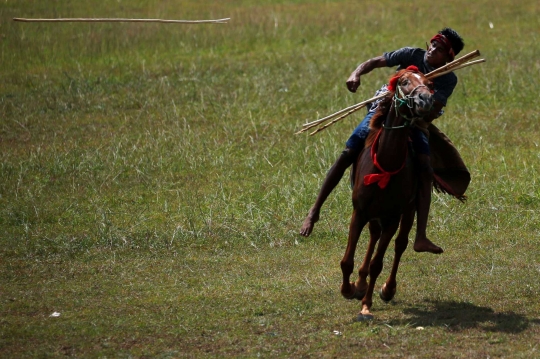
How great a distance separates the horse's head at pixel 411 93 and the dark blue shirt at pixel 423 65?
0.69m

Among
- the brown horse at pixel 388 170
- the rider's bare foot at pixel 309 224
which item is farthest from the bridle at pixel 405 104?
the rider's bare foot at pixel 309 224

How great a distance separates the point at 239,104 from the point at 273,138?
5.65ft

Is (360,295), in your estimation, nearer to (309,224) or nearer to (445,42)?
(309,224)

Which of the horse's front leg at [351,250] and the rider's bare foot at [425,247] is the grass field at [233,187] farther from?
the rider's bare foot at [425,247]

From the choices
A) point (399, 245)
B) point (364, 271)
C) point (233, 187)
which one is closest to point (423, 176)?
point (399, 245)

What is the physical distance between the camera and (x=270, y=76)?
16.0 meters

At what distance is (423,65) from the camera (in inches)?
306

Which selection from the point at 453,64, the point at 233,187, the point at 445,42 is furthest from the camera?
Result: the point at 233,187

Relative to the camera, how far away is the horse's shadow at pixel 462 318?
6995mm

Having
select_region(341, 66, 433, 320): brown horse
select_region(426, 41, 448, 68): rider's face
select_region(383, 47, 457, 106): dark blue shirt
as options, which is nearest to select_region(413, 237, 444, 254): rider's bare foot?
select_region(341, 66, 433, 320): brown horse

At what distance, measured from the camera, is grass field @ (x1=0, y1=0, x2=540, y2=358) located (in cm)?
704

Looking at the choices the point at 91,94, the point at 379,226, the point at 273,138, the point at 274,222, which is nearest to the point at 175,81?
the point at 91,94

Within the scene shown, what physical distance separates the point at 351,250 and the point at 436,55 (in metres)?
1.77

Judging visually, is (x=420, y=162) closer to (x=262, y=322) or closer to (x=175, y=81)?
(x=262, y=322)
